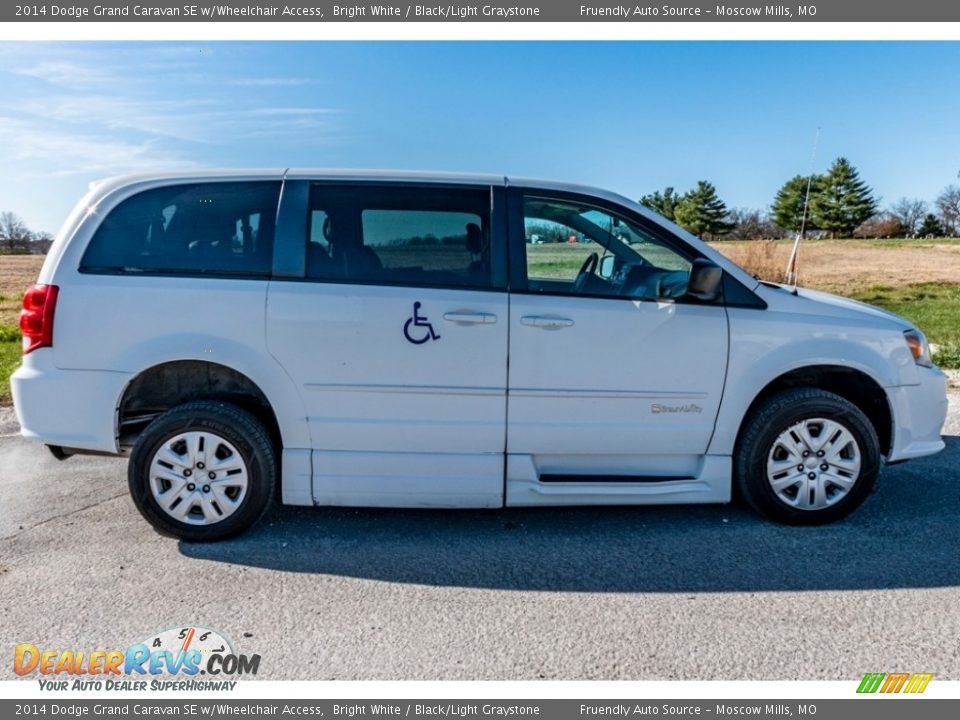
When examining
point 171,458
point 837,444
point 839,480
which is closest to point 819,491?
point 839,480

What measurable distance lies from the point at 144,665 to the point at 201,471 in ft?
3.94

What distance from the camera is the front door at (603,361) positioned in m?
3.84

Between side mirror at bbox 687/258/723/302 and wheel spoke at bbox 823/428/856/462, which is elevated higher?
side mirror at bbox 687/258/723/302

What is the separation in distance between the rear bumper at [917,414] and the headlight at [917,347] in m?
0.05

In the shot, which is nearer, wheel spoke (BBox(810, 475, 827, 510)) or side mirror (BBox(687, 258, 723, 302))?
side mirror (BBox(687, 258, 723, 302))

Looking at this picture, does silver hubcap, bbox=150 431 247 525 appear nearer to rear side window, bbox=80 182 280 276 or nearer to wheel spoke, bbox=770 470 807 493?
rear side window, bbox=80 182 280 276

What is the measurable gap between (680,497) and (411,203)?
222 centimetres

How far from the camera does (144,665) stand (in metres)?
2.84

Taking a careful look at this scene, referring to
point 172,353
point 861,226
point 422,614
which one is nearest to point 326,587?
point 422,614

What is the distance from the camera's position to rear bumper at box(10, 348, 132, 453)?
12.5 ft

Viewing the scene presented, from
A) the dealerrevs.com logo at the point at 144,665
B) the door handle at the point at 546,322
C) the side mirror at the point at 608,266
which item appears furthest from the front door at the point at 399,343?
the dealerrevs.com logo at the point at 144,665

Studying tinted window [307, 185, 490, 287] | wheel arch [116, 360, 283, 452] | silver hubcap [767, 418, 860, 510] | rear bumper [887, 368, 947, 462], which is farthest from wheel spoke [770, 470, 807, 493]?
wheel arch [116, 360, 283, 452]

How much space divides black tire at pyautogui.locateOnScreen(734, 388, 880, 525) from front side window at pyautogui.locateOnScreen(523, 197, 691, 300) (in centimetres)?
89

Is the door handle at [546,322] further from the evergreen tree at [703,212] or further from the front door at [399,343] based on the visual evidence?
the evergreen tree at [703,212]
